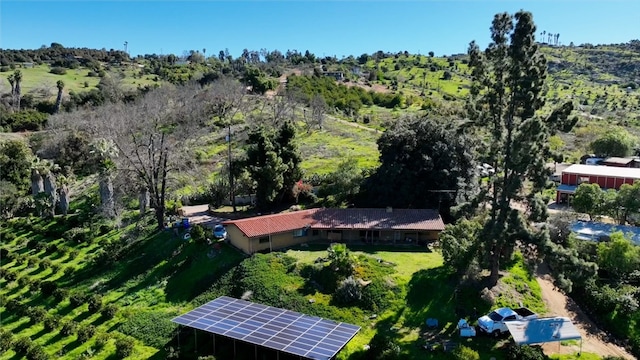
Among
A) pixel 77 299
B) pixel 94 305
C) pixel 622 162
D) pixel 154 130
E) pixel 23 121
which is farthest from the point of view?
pixel 23 121

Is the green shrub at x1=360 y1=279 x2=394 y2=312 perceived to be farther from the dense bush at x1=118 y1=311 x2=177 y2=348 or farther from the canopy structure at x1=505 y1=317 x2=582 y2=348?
the dense bush at x1=118 y1=311 x2=177 y2=348

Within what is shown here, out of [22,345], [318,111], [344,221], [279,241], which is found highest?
[318,111]

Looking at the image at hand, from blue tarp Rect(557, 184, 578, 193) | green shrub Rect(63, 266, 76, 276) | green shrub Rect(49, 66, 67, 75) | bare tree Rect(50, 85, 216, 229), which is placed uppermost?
green shrub Rect(49, 66, 67, 75)

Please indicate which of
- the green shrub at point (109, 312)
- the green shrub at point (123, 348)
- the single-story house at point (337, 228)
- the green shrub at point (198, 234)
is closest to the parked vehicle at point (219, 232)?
the single-story house at point (337, 228)

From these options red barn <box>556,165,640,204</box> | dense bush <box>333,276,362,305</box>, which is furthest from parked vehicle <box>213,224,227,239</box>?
red barn <box>556,165,640,204</box>

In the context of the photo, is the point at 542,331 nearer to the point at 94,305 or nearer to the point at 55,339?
the point at 94,305

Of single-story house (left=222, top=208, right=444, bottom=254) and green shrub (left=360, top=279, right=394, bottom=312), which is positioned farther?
single-story house (left=222, top=208, right=444, bottom=254)

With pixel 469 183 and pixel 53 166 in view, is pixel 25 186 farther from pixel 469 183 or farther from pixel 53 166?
Answer: pixel 469 183

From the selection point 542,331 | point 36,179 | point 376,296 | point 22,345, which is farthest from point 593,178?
point 36,179
